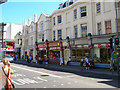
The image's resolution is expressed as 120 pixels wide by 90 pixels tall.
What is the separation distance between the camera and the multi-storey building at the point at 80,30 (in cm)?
1611

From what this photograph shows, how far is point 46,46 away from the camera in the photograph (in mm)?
25203

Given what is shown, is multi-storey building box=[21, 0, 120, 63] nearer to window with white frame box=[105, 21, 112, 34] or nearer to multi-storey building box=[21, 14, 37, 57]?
window with white frame box=[105, 21, 112, 34]

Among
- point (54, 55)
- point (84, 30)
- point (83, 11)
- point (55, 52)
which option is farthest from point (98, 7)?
point (54, 55)

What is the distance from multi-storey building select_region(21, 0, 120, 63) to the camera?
1611 cm

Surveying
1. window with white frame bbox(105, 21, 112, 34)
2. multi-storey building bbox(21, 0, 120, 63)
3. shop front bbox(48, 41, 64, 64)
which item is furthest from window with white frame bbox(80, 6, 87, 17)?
shop front bbox(48, 41, 64, 64)

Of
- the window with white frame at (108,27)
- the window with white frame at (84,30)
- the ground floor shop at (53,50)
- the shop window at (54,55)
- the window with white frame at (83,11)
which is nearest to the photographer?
the window with white frame at (108,27)

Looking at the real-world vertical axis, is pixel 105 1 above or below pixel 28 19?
below

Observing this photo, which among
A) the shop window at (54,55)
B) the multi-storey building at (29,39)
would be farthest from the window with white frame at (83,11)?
the multi-storey building at (29,39)

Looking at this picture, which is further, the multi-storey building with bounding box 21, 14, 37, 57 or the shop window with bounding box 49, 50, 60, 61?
the multi-storey building with bounding box 21, 14, 37, 57

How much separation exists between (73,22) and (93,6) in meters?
4.05

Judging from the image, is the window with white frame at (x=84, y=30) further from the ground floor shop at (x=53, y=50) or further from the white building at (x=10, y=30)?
the white building at (x=10, y=30)

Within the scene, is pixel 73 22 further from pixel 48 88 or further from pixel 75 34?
pixel 48 88

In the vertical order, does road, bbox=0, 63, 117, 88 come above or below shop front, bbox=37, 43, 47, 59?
below

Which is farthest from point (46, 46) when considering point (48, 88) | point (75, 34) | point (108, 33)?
point (48, 88)
